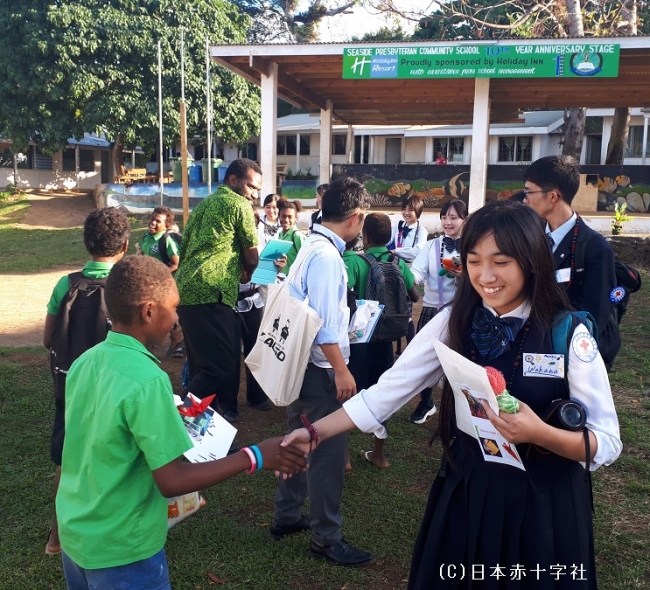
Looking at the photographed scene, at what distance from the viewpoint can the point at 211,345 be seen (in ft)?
15.3

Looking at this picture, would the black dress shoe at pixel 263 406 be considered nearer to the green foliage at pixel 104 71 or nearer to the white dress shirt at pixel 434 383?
the white dress shirt at pixel 434 383

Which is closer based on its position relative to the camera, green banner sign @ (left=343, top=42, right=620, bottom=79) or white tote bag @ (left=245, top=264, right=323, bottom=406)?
white tote bag @ (left=245, top=264, right=323, bottom=406)

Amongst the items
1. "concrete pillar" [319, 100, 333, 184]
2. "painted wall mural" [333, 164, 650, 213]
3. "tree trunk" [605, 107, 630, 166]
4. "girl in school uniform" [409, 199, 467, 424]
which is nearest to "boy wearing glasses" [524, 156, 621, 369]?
"girl in school uniform" [409, 199, 467, 424]

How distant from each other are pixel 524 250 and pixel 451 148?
30.3 m

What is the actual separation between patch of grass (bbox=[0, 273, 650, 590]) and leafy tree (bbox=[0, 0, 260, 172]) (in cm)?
2118

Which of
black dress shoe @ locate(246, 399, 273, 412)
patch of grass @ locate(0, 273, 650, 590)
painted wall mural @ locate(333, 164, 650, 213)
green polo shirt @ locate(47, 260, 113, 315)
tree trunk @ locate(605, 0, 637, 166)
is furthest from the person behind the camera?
tree trunk @ locate(605, 0, 637, 166)

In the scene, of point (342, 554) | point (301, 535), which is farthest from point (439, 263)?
point (342, 554)

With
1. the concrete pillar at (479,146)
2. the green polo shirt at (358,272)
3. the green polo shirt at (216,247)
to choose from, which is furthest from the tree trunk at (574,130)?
the green polo shirt at (358,272)

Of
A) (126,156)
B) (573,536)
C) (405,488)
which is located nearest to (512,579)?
(573,536)

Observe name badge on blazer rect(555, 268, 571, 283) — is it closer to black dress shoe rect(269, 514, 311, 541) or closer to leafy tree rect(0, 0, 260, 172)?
black dress shoe rect(269, 514, 311, 541)

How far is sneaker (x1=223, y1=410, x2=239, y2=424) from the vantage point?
5.15 metres

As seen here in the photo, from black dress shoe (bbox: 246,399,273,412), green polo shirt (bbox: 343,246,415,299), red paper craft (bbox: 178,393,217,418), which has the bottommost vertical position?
black dress shoe (bbox: 246,399,273,412)

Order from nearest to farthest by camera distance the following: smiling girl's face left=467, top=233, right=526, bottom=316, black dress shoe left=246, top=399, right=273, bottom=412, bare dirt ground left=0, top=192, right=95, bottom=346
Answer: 1. smiling girl's face left=467, top=233, right=526, bottom=316
2. black dress shoe left=246, top=399, right=273, bottom=412
3. bare dirt ground left=0, top=192, right=95, bottom=346

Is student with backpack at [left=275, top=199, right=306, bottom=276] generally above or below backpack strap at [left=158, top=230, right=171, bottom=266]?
above
